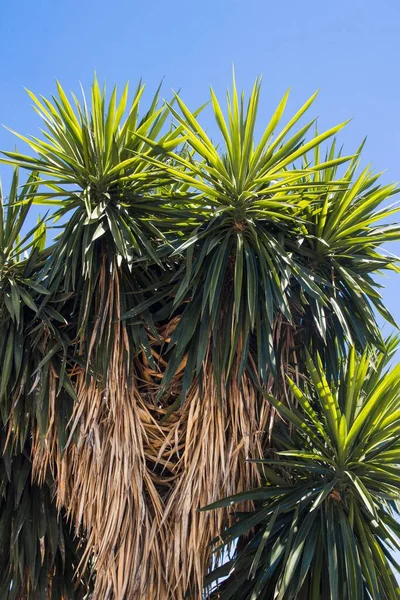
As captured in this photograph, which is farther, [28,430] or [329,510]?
[28,430]

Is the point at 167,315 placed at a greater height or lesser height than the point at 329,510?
greater

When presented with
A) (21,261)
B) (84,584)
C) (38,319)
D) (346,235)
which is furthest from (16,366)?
(346,235)

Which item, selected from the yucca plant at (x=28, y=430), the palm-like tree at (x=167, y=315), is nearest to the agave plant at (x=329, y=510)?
the palm-like tree at (x=167, y=315)

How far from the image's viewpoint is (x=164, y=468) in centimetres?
436

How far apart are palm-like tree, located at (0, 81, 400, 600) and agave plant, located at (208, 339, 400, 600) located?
18 centimetres

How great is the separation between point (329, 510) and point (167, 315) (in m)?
1.24

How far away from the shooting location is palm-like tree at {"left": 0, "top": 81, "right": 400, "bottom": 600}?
4.14 meters

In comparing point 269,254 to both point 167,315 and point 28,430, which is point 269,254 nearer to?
point 167,315

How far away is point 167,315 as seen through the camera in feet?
14.6

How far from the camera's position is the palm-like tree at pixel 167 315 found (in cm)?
414

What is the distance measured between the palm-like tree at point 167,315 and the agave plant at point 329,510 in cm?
18

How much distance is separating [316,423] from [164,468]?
2.60 ft

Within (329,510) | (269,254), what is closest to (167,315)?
(269,254)

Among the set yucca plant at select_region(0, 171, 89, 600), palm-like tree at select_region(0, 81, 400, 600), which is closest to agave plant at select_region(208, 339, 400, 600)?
palm-like tree at select_region(0, 81, 400, 600)
